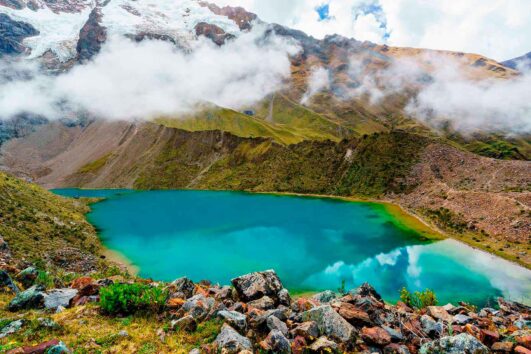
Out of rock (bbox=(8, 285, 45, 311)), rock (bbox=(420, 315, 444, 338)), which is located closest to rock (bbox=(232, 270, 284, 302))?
rock (bbox=(420, 315, 444, 338))

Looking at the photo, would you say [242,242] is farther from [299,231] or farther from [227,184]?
[227,184]

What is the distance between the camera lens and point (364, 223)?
93.5m

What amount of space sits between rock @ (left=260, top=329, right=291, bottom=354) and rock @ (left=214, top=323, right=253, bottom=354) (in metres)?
0.70

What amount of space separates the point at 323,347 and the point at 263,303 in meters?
5.11

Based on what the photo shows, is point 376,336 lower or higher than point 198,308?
higher

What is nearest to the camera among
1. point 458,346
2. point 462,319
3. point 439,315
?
point 458,346

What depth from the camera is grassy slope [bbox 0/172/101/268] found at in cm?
5075

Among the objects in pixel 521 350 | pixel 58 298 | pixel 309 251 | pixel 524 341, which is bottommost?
pixel 309 251

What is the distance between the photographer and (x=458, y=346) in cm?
1465

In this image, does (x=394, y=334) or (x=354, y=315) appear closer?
(x=394, y=334)

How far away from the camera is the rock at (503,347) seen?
15.2m

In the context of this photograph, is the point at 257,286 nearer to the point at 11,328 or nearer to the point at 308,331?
the point at 308,331

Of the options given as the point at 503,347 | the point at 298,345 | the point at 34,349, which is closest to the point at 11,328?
the point at 34,349

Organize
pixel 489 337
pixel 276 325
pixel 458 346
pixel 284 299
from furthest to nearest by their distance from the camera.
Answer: pixel 284 299 → pixel 489 337 → pixel 276 325 → pixel 458 346
